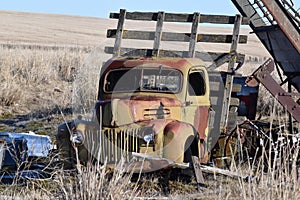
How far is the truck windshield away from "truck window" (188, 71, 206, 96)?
12.1 inches

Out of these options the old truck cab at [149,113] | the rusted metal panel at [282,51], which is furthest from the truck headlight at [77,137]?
the rusted metal panel at [282,51]

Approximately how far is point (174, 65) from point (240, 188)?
324 centimetres

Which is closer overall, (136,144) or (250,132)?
(136,144)

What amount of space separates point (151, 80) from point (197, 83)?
70 cm

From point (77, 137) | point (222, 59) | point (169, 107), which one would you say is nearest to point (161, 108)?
point (169, 107)

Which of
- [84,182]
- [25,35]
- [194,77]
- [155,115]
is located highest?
[25,35]

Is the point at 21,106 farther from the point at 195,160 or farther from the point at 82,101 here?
the point at 195,160

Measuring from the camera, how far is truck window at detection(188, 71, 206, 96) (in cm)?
873

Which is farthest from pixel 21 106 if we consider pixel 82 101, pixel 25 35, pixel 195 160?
pixel 25 35

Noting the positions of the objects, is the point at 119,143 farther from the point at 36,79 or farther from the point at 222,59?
the point at 36,79

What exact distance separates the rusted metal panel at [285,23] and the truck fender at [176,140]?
236 centimetres

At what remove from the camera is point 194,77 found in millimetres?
8797

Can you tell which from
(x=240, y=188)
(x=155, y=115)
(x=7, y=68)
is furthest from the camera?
(x=7, y=68)

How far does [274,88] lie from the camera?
9031 mm
